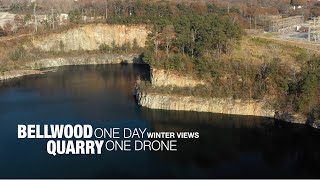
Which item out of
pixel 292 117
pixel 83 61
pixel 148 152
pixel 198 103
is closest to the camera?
pixel 148 152

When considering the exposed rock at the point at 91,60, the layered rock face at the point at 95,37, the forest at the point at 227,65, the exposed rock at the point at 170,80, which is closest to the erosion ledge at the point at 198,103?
the exposed rock at the point at 170,80

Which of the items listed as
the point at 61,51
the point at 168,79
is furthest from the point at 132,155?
the point at 61,51

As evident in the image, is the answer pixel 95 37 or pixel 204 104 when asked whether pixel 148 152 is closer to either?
pixel 204 104

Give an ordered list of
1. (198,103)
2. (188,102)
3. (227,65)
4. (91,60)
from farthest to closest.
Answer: (91,60) < (227,65) < (188,102) < (198,103)

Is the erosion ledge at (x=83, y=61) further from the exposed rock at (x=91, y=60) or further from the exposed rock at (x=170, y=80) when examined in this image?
the exposed rock at (x=170, y=80)

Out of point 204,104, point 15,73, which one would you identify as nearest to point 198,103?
point 204,104

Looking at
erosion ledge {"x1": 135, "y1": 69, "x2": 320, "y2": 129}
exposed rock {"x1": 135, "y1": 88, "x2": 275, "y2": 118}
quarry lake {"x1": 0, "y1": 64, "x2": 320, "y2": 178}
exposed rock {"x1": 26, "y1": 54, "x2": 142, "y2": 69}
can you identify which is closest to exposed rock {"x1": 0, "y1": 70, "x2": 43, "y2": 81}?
exposed rock {"x1": 26, "y1": 54, "x2": 142, "y2": 69}

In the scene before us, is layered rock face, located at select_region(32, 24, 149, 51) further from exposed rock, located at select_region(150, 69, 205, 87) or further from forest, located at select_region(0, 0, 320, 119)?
exposed rock, located at select_region(150, 69, 205, 87)
